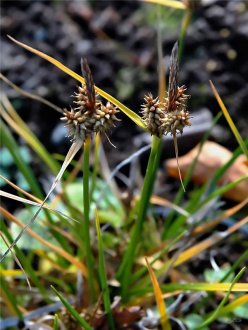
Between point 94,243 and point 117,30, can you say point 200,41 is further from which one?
point 94,243

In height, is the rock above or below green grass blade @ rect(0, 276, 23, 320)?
above

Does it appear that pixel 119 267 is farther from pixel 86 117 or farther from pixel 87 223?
pixel 86 117

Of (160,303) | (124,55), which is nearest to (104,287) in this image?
(160,303)

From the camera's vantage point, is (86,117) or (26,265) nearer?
(86,117)

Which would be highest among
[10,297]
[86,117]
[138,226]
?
[86,117]

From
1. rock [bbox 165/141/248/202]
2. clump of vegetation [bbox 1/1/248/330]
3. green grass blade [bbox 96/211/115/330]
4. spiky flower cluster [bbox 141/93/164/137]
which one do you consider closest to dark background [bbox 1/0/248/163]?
rock [bbox 165/141/248/202]

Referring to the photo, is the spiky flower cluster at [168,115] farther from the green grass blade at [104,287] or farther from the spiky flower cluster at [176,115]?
the green grass blade at [104,287]

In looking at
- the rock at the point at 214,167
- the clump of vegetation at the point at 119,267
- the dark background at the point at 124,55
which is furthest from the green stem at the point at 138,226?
the dark background at the point at 124,55

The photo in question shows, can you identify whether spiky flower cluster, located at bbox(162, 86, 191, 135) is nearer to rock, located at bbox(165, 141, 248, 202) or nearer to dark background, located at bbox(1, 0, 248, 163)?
rock, located at bbox(165, 141, 248, 202)
